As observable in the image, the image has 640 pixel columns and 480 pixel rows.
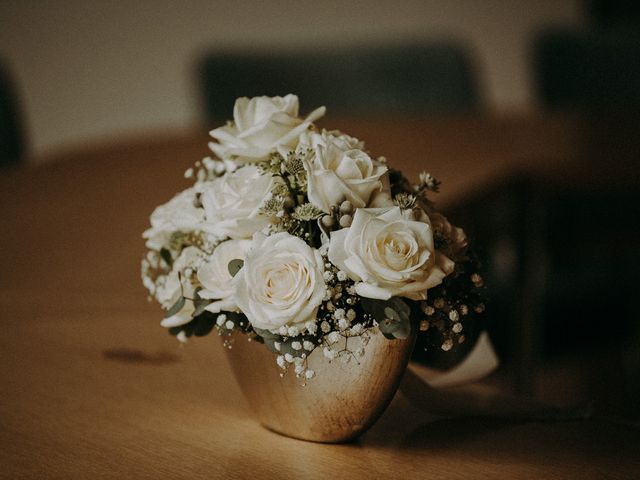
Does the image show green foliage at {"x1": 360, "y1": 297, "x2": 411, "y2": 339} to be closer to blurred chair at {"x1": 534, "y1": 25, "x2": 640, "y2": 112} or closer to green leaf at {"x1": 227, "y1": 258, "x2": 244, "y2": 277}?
green leaf at {"x1": 227, "y1": 258, "x2": 244, "y2": 277}

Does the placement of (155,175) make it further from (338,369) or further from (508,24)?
(508,24)

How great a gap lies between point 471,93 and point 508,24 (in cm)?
159

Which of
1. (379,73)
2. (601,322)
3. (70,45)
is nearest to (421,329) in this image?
(601,322)

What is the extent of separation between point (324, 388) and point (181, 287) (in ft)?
0.53

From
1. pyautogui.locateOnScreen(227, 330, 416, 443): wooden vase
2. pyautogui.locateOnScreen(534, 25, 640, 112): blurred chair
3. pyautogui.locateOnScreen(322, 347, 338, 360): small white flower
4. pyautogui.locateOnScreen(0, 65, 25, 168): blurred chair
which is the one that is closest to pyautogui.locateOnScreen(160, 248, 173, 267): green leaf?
pyautogui.locateOnScreen(227, 330, 416, 443): wooden vase

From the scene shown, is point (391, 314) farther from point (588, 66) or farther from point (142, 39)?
point (142, 39)

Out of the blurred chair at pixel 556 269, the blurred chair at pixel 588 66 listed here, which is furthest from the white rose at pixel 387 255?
the blurred chair at pixel 588 66

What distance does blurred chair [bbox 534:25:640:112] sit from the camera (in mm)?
2926

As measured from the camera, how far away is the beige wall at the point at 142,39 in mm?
3506

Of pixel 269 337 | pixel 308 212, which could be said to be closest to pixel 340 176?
pixel 308 212

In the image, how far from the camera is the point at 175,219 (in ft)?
2.41

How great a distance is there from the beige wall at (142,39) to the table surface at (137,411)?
2122 mm

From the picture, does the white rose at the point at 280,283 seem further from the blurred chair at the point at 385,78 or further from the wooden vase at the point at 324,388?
the blurred chair at the point at 385,78

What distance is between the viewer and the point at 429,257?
2.00 feet
